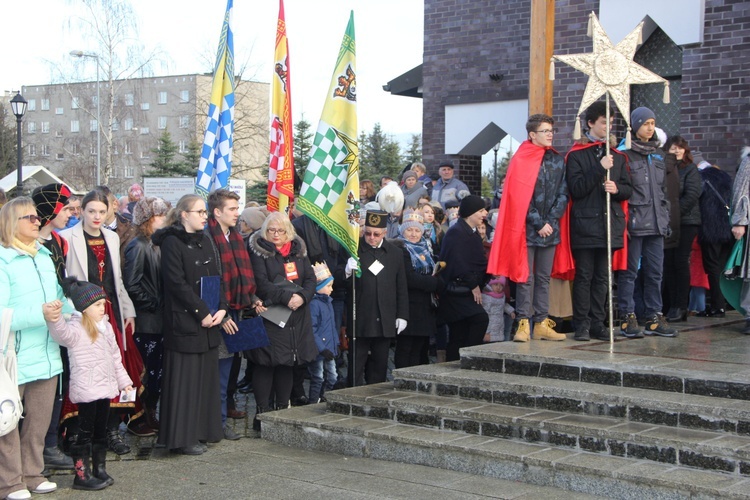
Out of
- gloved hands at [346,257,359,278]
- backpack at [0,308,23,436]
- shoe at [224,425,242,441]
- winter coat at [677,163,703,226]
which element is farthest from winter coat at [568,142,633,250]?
backpack at [0,308,23,436]

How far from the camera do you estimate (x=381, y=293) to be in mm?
9594

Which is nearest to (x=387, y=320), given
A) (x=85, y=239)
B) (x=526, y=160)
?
(x=526, y=160)

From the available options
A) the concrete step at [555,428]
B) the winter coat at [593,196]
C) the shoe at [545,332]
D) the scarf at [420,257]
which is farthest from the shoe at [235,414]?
the winter coat at [593,196]

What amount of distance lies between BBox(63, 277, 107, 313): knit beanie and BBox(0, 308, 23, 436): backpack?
0.58 meters

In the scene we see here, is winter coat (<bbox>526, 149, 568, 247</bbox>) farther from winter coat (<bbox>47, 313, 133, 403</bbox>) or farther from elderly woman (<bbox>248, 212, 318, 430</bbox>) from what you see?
winter coat (<bbox>47, 313, 133, 403</bbox>)

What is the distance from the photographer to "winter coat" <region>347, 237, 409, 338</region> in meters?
9.55

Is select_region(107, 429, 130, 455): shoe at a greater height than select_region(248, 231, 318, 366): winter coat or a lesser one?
lesser

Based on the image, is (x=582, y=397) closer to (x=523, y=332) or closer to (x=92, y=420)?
(x=523, y=332)

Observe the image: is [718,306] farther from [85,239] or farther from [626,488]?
[85,239]

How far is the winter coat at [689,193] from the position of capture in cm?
1062

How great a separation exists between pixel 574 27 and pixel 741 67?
9.93 ft

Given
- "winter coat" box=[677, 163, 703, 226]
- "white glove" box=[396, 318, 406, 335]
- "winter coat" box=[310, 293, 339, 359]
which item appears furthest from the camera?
"winter coat" box=[677, 163, 703, 226]

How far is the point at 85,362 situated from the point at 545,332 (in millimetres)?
4459

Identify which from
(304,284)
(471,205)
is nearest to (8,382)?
(304,284)
